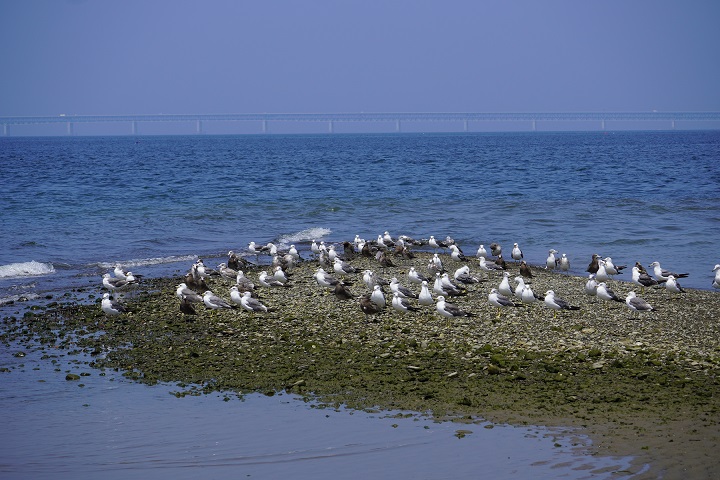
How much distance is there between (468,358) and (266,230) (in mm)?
19072

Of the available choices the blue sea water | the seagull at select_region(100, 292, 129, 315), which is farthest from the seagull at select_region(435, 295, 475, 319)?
the blue sea water

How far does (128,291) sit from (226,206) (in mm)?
18360

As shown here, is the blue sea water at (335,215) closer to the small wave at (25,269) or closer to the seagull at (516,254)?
the small wave at (25,269)

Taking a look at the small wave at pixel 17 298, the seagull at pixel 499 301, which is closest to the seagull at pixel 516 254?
the seagull at pixel 499 301

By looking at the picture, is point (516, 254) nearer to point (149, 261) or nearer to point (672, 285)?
point (672, 285)

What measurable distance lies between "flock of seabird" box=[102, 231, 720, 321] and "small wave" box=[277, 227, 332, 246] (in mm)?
3170

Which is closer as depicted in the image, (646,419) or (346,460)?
(346,460)

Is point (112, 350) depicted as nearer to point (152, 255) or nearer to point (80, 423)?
point (80, 423)

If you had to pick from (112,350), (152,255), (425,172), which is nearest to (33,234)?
(152,255)

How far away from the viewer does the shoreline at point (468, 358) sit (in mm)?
9133

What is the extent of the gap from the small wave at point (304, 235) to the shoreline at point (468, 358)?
35.3 ft

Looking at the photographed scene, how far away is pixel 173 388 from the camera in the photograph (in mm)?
10781

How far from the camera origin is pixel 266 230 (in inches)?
1164

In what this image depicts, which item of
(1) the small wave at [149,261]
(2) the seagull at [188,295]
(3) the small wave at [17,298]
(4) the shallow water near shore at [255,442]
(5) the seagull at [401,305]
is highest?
(2) the seagull at [188,295]
